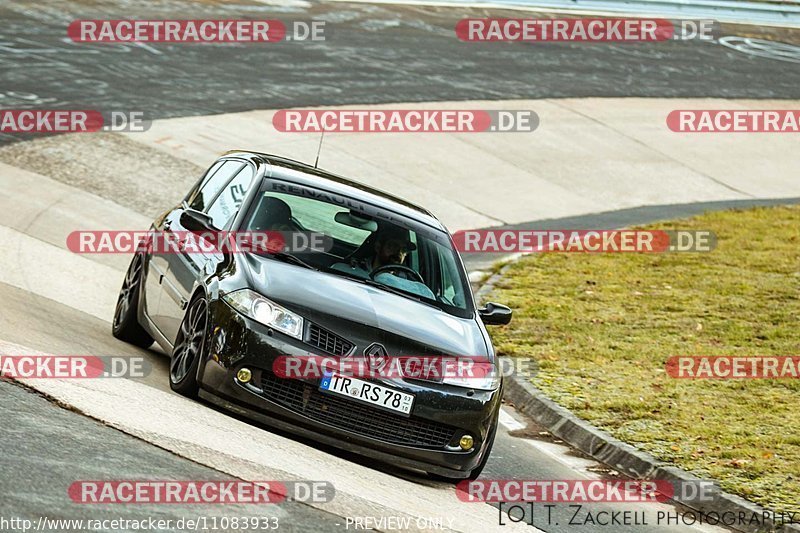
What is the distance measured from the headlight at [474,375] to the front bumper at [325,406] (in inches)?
1.9

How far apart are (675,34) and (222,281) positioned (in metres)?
28.5

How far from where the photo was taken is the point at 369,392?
7727 mm

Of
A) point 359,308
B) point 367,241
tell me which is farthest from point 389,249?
point 359,308

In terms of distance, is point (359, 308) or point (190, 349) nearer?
point (359, 308)

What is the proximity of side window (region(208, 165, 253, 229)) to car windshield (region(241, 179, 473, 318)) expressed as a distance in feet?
0.61

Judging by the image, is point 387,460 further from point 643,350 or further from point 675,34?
point 675,34

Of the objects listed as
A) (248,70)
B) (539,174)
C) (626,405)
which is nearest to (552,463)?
(626,405)

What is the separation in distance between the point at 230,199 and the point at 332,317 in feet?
6.41

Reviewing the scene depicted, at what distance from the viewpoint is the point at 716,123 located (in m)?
27.7

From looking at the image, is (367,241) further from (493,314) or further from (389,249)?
(493,314)

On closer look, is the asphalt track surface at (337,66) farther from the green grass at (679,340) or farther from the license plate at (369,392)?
the license plate at (369,392)

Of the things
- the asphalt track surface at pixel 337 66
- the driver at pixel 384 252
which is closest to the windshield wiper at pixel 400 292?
the driver at pixel 384 252

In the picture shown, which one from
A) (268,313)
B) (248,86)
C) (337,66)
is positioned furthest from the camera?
(337,66)

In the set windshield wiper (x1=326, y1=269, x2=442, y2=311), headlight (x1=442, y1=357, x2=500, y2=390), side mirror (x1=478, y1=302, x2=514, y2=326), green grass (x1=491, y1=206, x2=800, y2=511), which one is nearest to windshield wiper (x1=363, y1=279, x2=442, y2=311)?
windshield wiper (x1=326, y1=269, x2=442, y2=311)
